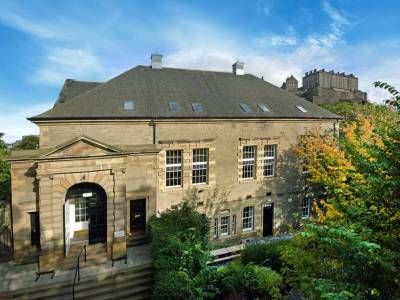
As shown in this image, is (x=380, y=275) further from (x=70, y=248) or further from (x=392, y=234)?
(x=70, y=248)

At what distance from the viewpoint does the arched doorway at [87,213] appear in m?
14.7

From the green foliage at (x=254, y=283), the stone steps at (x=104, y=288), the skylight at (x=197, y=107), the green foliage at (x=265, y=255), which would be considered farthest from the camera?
the skylight at (x=197, y=107)

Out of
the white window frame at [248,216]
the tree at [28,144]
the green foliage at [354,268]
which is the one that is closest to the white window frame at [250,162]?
the white window frame at [248,216]

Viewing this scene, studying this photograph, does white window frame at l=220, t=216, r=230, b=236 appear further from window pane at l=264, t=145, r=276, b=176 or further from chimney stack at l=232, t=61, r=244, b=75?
chimney stack at l=232, t=61, r=244, b=75

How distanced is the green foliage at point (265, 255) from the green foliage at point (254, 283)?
1862 millimetres

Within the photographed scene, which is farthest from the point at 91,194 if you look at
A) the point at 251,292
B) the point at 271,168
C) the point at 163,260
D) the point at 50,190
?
the point at 271,168

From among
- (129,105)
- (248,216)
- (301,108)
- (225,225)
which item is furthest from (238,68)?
(225,225)

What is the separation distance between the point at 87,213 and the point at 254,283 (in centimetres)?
1042

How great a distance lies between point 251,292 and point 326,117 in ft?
55.8

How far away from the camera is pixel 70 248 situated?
14.0m

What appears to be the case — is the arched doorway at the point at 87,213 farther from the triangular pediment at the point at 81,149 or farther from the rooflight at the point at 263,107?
the rooflight at the point at 263,107

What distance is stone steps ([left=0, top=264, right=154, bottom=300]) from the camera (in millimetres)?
10695

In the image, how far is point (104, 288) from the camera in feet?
37.5

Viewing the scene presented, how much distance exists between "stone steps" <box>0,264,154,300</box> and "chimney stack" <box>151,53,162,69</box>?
1560 cm
